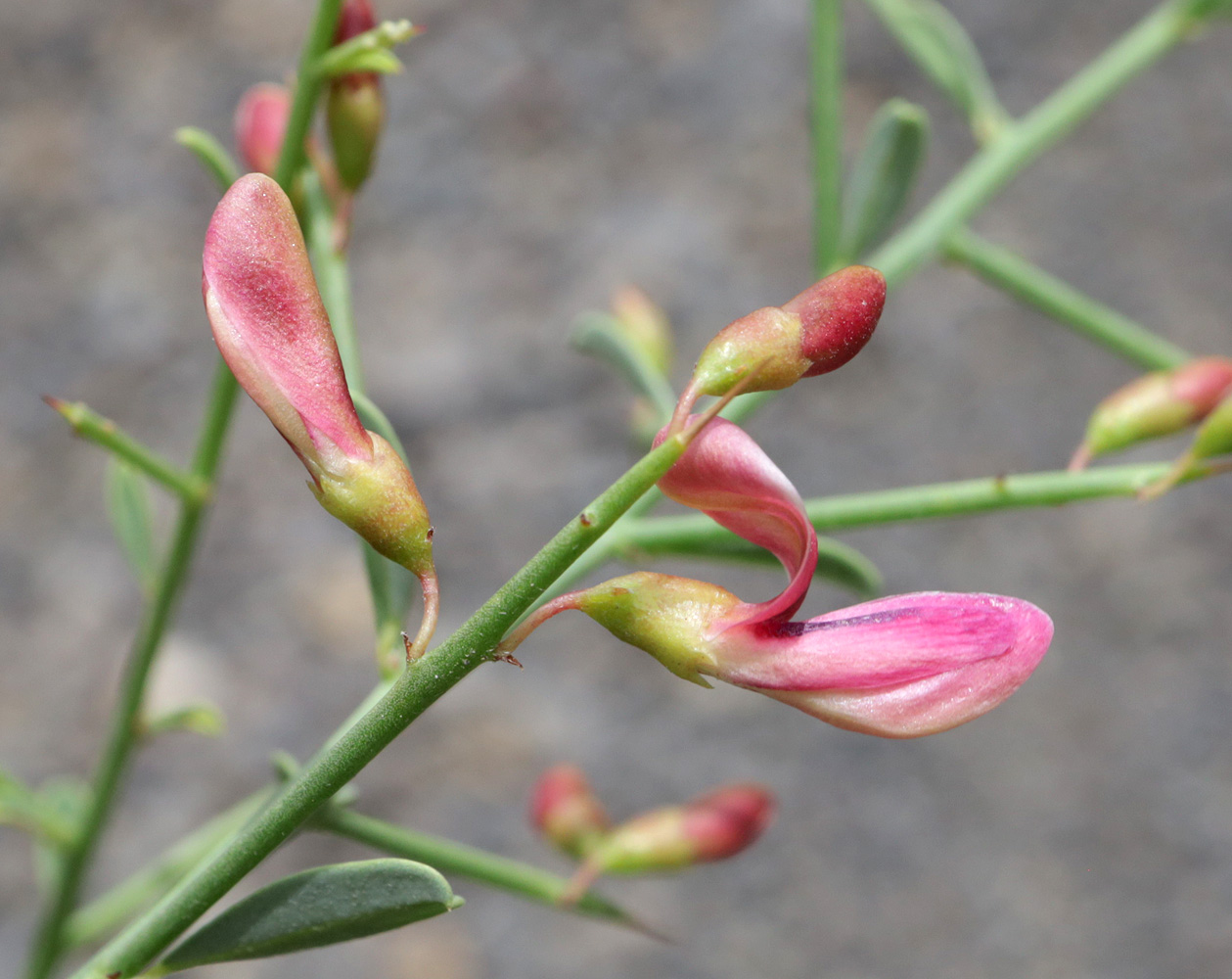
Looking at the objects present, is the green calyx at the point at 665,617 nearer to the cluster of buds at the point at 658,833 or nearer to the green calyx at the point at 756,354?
the green calyx at the point at 756,354

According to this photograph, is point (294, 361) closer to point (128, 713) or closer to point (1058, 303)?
point (128, 713)

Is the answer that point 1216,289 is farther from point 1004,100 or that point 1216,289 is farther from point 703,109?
point 703,109

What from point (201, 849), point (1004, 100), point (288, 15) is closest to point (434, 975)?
point (201, 849)

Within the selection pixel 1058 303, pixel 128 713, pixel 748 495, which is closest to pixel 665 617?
pixel 748 495

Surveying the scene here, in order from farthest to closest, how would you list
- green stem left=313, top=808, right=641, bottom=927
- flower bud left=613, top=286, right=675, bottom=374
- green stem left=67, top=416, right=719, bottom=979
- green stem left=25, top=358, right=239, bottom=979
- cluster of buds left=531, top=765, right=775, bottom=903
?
flower bud left=613, top=286, right=675, bottom=374 → cluster of buds left=531, top=765, right=775, bottom=903 → green stem left=25, top=358, right=239, bottom=979 → green stem left=313, top=808, right=641, bottom=927 → green stem left=67, top=416, right=719, bottom=979

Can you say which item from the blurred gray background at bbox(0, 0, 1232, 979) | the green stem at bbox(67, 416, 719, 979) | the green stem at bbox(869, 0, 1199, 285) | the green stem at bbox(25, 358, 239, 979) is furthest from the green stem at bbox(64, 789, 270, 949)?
the blurred gray background at bbox(0, 0, 1232, 979)

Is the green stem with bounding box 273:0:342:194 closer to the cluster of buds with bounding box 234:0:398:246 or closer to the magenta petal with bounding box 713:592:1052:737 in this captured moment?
the cluster of buds with bounding box 234:0:398:246
